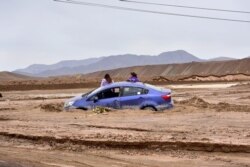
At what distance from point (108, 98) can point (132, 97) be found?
0.92 m

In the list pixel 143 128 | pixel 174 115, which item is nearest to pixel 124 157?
pixel 143 128

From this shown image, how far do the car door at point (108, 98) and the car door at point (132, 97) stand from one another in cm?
20

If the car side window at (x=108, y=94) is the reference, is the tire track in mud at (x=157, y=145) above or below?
below

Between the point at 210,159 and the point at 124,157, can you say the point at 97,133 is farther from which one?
the point at 210,159

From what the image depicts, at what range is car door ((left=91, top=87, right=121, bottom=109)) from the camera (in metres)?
21.5

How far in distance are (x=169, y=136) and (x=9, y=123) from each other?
719cm

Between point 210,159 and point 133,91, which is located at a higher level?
point 133,91

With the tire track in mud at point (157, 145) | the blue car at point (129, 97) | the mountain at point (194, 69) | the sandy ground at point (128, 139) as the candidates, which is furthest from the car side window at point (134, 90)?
the mountain at point (194, 69)

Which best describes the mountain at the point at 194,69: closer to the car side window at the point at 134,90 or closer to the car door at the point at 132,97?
the car door at the point at 132,97

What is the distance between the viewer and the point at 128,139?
14.6 m

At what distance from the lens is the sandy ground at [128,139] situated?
1216 cm

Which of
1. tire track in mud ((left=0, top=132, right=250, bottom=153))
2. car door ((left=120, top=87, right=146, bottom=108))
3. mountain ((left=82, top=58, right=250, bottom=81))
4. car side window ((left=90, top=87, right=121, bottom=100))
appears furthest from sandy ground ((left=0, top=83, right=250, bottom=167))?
mountain ((left=82, top=58, right=250, bottom=81))

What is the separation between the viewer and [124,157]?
12.6 metres

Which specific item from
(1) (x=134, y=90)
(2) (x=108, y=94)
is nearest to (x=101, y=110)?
(2) (x=108, y=94)
